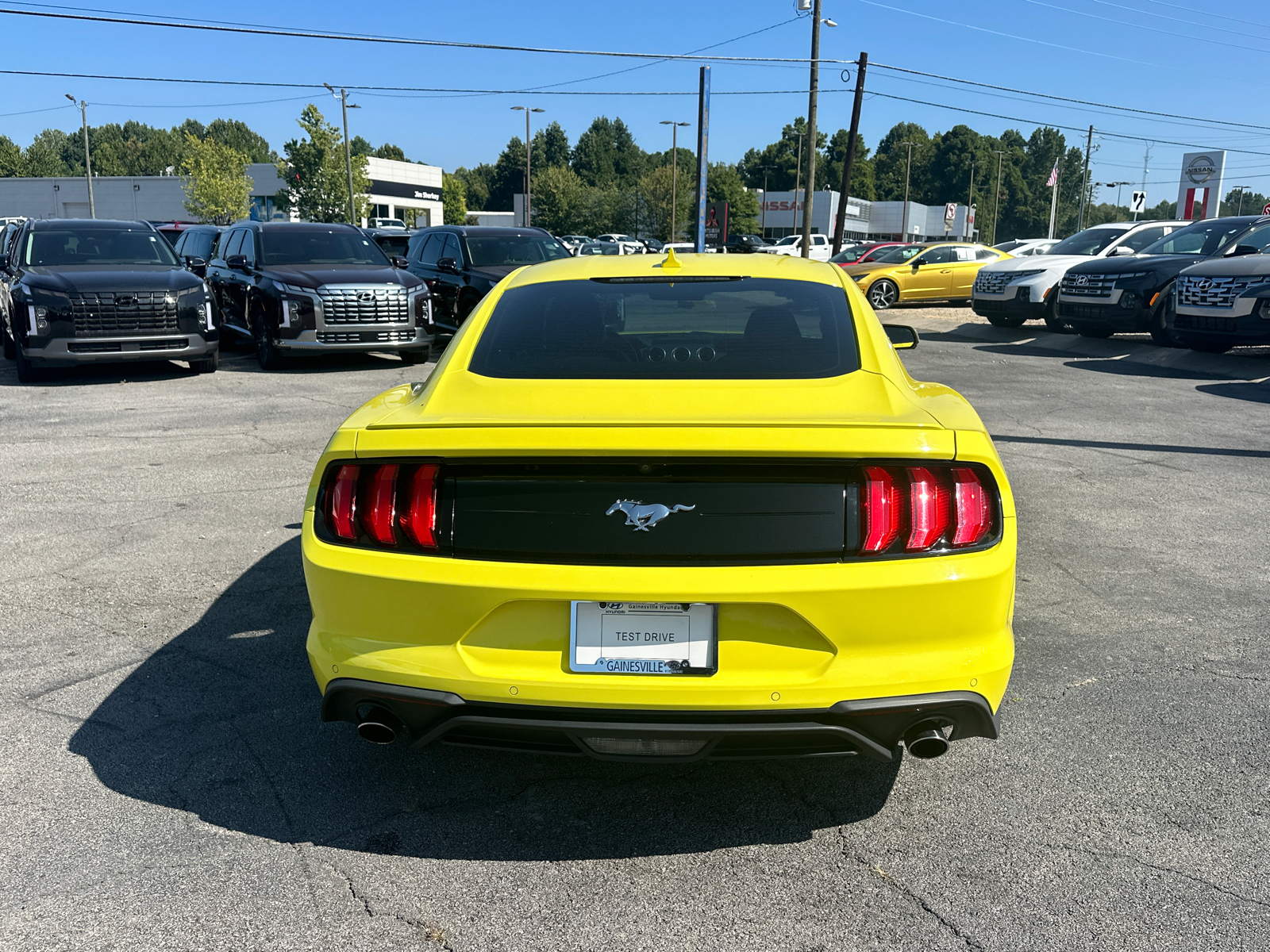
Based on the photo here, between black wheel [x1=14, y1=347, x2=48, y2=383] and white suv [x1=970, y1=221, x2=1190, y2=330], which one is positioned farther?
white suv [x1=970, y1=221, x2=1190, y2=330]

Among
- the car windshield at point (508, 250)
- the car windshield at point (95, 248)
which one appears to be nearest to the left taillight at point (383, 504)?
the car windshield at point (95, 248)

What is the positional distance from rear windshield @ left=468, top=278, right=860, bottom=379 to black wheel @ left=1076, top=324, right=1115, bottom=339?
1482cm

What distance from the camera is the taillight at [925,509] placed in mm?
2672

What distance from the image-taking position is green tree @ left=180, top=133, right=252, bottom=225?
260 ft

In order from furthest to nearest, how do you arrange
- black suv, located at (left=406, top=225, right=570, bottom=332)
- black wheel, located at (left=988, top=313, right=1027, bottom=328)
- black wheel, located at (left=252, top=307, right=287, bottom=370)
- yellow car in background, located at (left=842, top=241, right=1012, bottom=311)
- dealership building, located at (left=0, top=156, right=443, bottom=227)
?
dealership building, located at (left=0, top=156, right=443, bottom=227), yellow car in background, located at (left=842, top=241, right=1012, bottom=311), black wheel, located at (left=988, top=313, right=1027, bottom=328), black suv, located at (left=406, top=225, right=570, bottom=332), black wheel, located at (left=252, top=307, right=287, bottom=370)

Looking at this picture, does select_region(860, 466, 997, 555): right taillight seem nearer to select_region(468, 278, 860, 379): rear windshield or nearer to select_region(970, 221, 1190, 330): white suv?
select_region(468, 278, 860, 379): rear windshield

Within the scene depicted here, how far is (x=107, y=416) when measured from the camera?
1007 centimetres

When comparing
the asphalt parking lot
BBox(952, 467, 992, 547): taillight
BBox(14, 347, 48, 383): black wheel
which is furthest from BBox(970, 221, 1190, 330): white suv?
BBox(952, 467, 992, 547): taillight

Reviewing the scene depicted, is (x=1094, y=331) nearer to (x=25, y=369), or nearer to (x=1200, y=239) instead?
(x=1200, y=239)

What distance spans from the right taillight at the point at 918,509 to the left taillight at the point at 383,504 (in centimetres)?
111

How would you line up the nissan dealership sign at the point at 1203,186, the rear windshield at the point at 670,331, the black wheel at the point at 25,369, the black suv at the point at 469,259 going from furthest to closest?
the nissan dealership sign at the point at 1203,186
the black suv at the point at 469,259
the black wheel at the point at 25,369
the rear windshield at the point at 670,331

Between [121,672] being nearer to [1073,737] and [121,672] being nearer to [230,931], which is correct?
[230,931]

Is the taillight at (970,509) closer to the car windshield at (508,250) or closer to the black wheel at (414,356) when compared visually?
the black wheel at (414,356)

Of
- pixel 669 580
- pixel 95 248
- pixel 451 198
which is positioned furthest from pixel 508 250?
pixel 451 198
